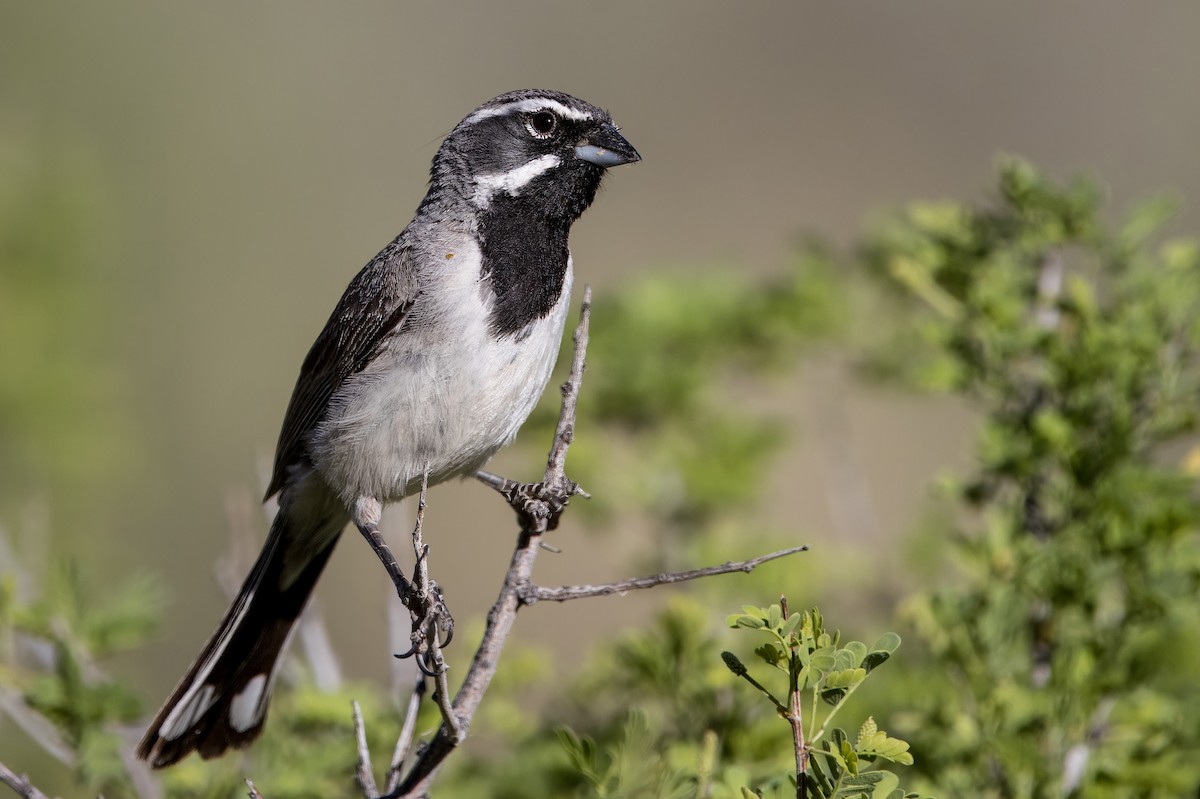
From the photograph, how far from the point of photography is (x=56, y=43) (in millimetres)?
10867

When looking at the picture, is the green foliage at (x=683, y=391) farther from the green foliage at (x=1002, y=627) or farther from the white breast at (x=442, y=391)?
the white breast at (x=442, y=391)

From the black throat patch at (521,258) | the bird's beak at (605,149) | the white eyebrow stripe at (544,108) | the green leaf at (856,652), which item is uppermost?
the white eyebrow stripe at (544,108)

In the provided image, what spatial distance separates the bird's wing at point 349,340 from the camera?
3777mm

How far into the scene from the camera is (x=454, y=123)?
37.2 feet

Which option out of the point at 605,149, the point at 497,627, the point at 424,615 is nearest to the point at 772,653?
the point at 497,627

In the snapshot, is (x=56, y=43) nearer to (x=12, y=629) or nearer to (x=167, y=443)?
(x=167, y=443)

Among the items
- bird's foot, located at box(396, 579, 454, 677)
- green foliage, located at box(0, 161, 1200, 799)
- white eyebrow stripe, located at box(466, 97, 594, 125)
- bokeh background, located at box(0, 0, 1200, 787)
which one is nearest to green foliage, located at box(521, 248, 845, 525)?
green foliage, located at box(0, 161, 1200, 799)

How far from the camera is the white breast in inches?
140

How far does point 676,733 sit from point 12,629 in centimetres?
187

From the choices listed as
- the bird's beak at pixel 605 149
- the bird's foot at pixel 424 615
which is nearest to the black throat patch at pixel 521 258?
the bird's beak at pixel 605 149

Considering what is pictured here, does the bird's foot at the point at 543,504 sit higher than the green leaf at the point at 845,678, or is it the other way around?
the bird's foot at the point at 543,504

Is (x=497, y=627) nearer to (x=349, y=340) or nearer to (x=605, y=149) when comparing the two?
(x=349, y=340)

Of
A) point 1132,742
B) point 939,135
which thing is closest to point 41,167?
point 1132,742

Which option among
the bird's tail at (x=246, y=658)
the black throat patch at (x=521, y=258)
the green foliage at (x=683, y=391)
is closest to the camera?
the bird's tail at (x=246, y=658)
